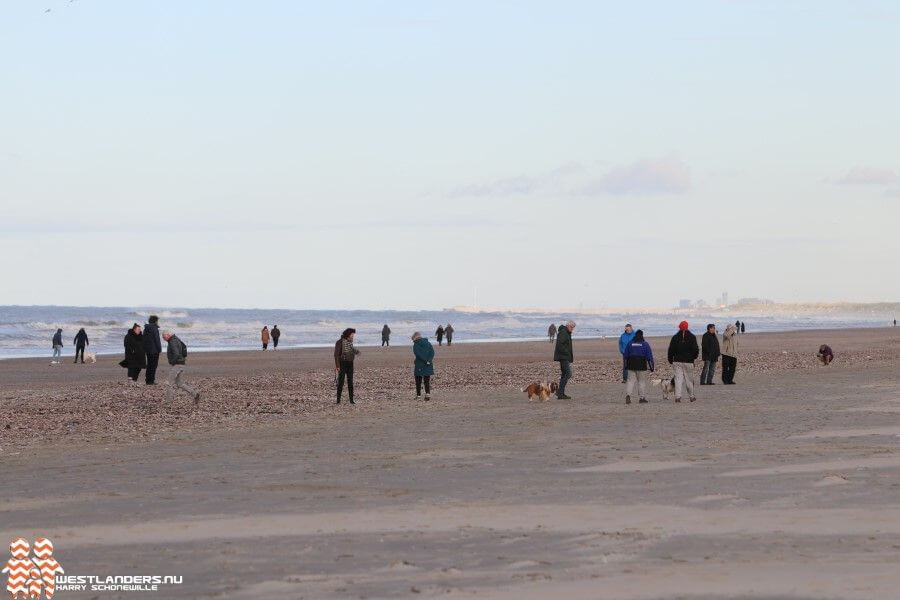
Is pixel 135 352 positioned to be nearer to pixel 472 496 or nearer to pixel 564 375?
pixel 564 375

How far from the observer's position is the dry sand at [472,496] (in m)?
7.76

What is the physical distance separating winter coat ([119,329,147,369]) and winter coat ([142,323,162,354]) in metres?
0.12

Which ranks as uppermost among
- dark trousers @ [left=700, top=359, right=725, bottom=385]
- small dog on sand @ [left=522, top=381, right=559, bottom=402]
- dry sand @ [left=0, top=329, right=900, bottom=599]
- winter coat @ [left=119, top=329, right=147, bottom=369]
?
winter coat @ [left=119, top=329, right=147, bottom=369]

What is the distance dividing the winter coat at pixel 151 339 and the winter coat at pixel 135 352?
0.38 feet

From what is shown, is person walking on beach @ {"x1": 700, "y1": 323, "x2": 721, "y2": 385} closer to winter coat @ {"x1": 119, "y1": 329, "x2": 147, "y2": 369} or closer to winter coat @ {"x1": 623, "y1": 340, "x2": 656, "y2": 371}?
winter coat @ {"x1": 623, "y1": 340, "x2": 656, "y2": 371}

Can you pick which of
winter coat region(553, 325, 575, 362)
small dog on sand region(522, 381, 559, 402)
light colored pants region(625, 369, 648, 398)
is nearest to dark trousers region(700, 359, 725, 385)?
winter coat region(553, 325, 575, 362)

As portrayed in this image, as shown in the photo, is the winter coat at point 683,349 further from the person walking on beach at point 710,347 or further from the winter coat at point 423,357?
the winter coat at point 423,357

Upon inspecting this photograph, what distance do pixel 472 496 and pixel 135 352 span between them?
64.3 ft

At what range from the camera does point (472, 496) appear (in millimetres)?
11227

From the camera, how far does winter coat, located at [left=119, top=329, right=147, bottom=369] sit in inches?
1144

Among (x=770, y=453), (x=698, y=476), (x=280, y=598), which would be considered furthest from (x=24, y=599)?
(x=770, y=453)

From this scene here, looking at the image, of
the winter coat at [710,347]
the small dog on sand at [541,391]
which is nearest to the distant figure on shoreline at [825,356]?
the winter coat at [710,347]

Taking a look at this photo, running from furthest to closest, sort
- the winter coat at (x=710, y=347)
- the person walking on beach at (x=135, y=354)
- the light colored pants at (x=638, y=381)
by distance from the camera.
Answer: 1. the person walking on beach at (x=135, y=354)
2. the winter coat at (x=710, y=347)
3. the light colored pants at (x=638, y=381)

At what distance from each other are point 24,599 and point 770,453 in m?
9.30
